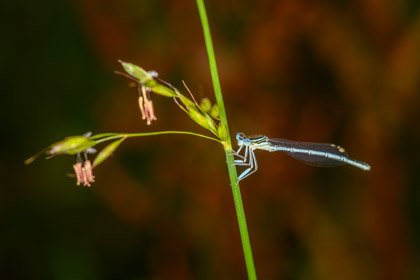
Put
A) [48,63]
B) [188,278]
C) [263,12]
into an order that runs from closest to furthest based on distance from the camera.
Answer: [188,278] → [263,12] → [48,63]

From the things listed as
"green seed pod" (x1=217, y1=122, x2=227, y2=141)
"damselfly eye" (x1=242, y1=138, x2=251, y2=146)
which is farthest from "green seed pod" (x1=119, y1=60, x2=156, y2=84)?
"damselfly eye" (x1=242, y1=138, x2=251, y2=146)

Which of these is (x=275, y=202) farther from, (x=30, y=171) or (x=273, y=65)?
(x=30, y=171)

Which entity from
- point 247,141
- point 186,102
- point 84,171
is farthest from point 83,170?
point 247,141

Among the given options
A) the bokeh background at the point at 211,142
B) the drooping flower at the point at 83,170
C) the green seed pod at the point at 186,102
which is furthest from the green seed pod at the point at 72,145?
the bokeh background at the point at 211,142

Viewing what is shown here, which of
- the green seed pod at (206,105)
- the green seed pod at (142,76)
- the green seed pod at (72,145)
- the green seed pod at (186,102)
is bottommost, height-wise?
the green seed pod at (72,145)

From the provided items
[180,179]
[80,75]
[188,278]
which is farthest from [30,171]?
[188,278]

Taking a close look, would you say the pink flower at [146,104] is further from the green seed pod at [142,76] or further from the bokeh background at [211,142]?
the bokeh background at [211,142]

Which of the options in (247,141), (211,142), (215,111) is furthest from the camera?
(211,142)

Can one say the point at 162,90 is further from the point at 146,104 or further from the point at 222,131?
the point at 222,131

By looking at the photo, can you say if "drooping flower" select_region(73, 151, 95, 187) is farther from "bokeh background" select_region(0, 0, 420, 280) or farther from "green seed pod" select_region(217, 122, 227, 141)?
"bokeh background" select_region(0, 0, 420, 280)
